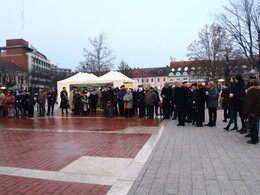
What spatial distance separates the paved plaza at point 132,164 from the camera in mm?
3754

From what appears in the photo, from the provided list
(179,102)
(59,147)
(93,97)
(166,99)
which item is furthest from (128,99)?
Result: (59,147)

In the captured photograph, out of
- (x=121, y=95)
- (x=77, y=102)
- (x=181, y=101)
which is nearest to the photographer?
(x=181, y=101)

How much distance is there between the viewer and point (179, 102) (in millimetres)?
9992

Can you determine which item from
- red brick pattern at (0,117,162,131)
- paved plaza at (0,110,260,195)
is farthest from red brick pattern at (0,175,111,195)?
red brick pattern at (0,117,162,131)

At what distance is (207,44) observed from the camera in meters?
34.7

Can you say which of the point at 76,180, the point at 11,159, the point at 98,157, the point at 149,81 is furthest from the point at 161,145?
the point at 149,81

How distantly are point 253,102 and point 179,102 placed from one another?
384 cm

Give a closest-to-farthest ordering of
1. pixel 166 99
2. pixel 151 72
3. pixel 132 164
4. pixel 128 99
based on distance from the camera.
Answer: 1. pixel 132 164
2. pixel 166 99
3. pixel 128 99
4. pixel 151 72

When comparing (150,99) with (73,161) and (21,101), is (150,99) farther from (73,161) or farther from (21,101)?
(21,101)

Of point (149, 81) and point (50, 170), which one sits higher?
point (149, 81)

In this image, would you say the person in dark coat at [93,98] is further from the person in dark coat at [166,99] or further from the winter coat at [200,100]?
the winter coat at [200,100]

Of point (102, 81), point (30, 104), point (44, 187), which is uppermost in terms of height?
point (102, 81)

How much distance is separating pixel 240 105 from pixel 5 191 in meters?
7.20

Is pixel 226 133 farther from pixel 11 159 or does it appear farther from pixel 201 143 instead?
pixel 11 159
